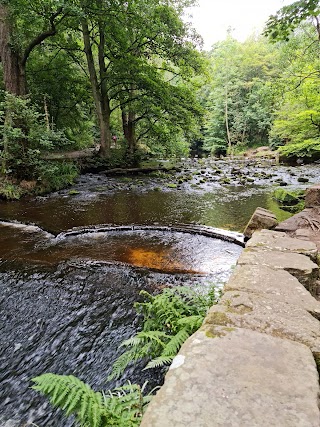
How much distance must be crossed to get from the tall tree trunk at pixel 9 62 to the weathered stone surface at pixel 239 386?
10829 millimetres

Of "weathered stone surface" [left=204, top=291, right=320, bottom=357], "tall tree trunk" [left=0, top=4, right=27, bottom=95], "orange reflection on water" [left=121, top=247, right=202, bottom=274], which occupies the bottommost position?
"orange reflection on water" [left=121, top=247, right=202, bottom=274]

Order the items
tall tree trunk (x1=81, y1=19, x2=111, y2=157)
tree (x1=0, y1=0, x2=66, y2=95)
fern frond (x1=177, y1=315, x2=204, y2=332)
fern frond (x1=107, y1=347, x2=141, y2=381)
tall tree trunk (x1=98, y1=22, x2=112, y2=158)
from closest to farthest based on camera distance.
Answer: fern frond (x1=107, y1=347, x2=141, y2=381) → fern frond (x1=177, y1=315, x2=204, y2=332) → tree (x1=0, y1=0, x2=66, y2=95) → tall tree trunk (x1=81, y1=19, x2=111, y2=157) → tall tree trunk (x1=98, y1=22, x2=112, y2=158)

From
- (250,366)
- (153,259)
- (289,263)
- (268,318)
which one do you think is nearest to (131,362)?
(268,318)

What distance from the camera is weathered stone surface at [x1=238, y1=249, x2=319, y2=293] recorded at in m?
2.24

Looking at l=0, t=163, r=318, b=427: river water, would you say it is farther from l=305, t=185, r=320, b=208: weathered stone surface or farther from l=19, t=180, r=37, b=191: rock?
l=305, t=185, r=320, b=208: weathered stone surface

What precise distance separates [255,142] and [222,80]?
8.69 meters

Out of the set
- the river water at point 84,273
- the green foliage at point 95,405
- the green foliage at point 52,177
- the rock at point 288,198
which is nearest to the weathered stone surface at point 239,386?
the green foliage at point 95,405

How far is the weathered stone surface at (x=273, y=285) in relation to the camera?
1.80 metres

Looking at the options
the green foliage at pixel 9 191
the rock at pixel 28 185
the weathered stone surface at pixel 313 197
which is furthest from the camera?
the rock at pixel 28 185

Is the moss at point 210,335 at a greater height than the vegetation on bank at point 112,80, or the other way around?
the vegetation on bank at point 112,80

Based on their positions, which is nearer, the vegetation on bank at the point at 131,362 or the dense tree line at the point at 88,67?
the vegetation on bank at the point at 131,362

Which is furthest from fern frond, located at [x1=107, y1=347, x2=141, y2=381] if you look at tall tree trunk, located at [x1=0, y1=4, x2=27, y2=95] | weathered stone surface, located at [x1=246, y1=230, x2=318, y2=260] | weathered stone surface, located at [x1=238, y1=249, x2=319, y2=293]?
tall tree trunk, located at [x1=0, y1=4, x2=27, y2=95]

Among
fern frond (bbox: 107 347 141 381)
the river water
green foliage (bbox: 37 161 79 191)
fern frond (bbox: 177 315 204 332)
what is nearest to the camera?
fern frond (bbox: 107 347 141 381)

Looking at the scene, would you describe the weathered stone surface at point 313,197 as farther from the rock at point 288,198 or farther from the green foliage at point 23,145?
the green foliage at point 23,145
